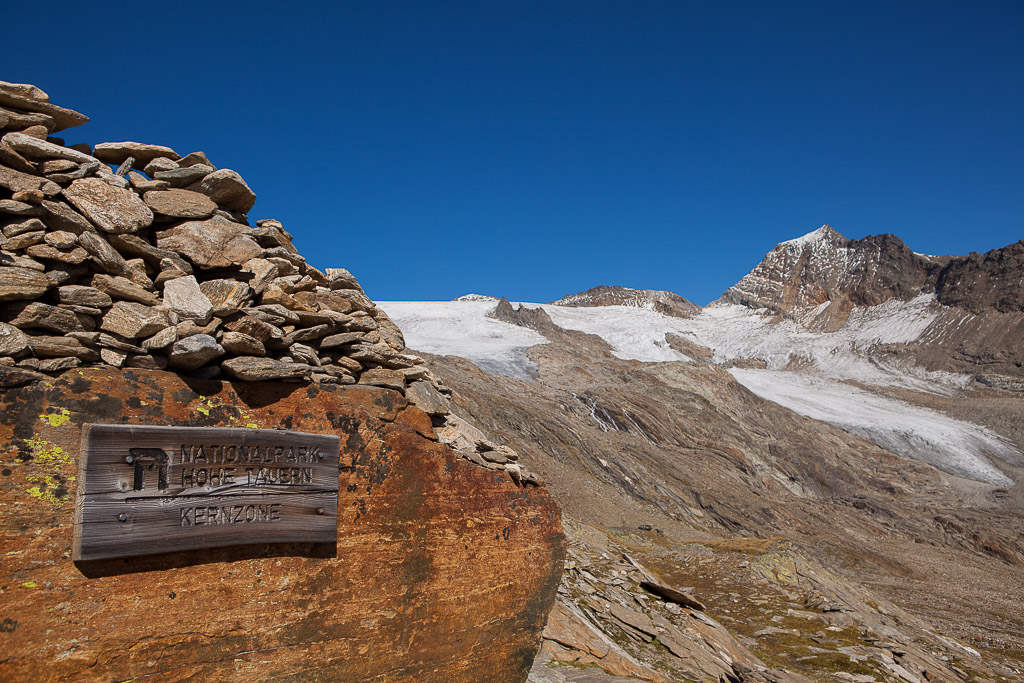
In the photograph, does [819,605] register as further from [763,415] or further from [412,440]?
[763,415]

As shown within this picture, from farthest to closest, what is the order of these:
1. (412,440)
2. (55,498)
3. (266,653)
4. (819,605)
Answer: (819,605) < (412,440) < (266,653) < (55,498)

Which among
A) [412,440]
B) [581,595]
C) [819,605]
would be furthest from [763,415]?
[412,440]

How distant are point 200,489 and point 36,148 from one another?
9.10ft

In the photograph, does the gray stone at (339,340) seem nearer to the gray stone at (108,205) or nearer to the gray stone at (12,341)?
the gray stone at (108,205)

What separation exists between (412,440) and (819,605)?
1280 centimetres

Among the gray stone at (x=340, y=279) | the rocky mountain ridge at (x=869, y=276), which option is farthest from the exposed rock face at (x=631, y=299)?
the gray stone at (x=340, y=279)

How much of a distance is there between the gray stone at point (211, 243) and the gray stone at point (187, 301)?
14.6 inches

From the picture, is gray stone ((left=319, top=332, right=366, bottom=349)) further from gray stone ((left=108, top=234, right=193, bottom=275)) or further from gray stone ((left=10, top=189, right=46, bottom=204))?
gray stone ((left=10, top=189, right=46, bottom=204))

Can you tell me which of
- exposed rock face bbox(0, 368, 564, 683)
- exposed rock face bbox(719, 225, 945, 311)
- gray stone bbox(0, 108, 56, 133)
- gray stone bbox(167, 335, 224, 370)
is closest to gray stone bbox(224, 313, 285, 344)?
gray stone bbox(167, 335, 224, 370)

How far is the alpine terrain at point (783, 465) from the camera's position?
40.9ft

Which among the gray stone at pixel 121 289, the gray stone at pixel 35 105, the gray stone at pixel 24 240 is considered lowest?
the gray stone at pixel 121 289

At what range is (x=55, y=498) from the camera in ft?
13.2

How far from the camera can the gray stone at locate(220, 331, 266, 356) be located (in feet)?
15.4

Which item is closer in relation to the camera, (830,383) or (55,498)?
(55,498)
